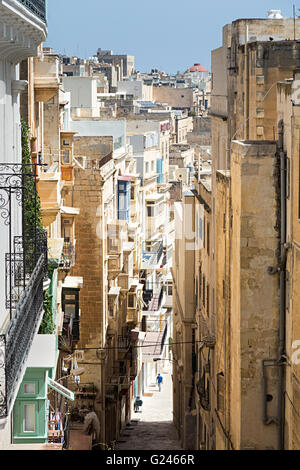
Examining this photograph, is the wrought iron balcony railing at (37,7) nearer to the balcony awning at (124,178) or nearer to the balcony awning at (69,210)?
the balcony awning at (69,210)

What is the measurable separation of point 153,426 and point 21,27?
87.4 feet

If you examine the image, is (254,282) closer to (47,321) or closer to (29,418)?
(29,418)

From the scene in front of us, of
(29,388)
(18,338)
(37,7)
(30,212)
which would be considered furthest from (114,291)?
(18,338)

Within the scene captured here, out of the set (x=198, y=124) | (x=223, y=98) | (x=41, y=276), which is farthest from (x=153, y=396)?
(x=198, y=124)

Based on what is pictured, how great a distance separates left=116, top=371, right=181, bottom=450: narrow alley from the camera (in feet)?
100

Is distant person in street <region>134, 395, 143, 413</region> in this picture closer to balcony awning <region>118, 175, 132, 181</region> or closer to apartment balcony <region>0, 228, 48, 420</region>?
balcony awning <region>118, 175, 132, 181</region>

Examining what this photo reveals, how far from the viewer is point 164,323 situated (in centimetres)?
5419

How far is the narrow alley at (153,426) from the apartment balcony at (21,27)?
1717 centimetres

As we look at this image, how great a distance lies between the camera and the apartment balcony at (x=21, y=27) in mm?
11070

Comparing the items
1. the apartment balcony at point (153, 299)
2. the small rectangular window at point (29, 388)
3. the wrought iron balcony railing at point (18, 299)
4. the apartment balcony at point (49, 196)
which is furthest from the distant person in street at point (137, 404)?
the wrought iron balcony railing at point (18, 299)

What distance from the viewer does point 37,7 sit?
13.2 metres

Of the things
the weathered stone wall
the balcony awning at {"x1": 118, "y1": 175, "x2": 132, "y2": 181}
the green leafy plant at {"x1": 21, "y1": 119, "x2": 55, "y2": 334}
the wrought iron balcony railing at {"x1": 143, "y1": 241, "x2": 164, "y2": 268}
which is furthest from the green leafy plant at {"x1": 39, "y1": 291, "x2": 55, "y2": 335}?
the wrought iron balcony railing at {"x1": 143, "y1": 241, "x2": 164, "y2": 268}
